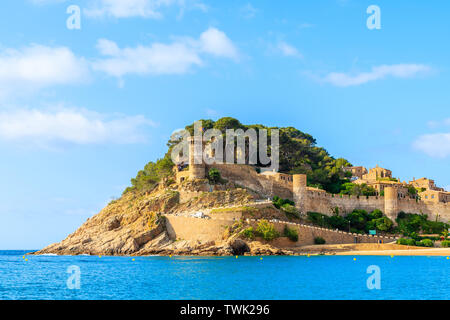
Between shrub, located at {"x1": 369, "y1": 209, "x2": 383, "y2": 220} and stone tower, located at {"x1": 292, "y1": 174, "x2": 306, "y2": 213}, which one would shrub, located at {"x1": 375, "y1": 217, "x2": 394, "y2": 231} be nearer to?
shrub, located at {"x1": 369, "y1": 209, "x2": 383, "y2": 220}

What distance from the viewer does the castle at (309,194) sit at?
194 feet

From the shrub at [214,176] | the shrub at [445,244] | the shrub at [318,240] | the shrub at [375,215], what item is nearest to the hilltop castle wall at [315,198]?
the shrub at [375,215]

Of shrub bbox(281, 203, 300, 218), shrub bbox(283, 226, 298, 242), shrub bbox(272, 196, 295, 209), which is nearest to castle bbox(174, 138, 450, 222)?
shrub bbox(272, 196, 295, 209)

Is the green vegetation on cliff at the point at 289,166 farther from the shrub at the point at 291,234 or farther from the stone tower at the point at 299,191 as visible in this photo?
the shrub at the point at 291,234

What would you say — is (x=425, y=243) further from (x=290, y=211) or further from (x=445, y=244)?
(x=290, y=211)

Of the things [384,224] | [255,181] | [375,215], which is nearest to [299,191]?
[255,181]

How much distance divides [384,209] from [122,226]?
1150 inches

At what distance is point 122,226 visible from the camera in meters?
56.7

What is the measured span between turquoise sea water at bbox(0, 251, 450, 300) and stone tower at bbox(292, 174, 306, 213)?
16.5 m

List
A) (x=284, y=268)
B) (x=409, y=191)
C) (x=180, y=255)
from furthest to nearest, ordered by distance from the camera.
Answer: (x=409, y=191) < (x=180, y=255) < (x=284, y=268)

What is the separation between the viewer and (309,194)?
2347 inches

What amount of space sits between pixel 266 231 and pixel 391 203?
1887 centimetres
